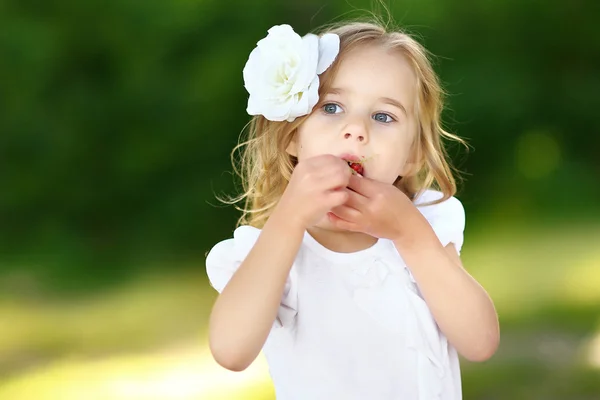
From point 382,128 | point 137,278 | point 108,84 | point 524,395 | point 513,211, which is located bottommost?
point 382,128

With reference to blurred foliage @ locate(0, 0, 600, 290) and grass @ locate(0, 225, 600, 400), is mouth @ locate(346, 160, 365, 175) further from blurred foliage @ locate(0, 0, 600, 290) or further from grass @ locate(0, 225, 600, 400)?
blurred foliage @ locate(0, 0, 600, 290)

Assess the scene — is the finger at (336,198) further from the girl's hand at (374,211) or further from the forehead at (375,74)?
the forehead at (375,74)

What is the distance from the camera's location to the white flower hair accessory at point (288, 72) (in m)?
1.21

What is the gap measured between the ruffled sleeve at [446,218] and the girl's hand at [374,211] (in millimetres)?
137

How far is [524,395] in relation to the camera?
243cm

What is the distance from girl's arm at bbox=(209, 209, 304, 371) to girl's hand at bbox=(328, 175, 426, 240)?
80 mm

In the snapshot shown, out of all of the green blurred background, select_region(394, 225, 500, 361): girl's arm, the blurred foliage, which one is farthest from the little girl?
the blurred foliage

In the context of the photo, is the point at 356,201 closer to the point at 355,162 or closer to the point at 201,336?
the point at 355,162

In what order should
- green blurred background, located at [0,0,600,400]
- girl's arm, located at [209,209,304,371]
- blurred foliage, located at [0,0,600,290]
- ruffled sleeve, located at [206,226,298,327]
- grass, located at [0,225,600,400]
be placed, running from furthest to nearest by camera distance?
blurred foliage, located at [0,0,600,290], green blurred background, located at [0,0,600,400], grass, located at [0,225,600,400], ruffled sleeve, located at [206,226,298,327], girl's arm, located at [209,209,304,371]

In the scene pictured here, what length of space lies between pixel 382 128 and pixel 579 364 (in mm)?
1693

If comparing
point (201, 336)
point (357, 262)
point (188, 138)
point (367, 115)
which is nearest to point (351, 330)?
point (357, 262)

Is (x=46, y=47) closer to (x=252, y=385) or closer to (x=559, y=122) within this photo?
(x=252, y=385)

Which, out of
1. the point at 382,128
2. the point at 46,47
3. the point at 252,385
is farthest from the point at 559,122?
the point at 382,128

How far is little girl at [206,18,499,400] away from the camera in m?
1.19
